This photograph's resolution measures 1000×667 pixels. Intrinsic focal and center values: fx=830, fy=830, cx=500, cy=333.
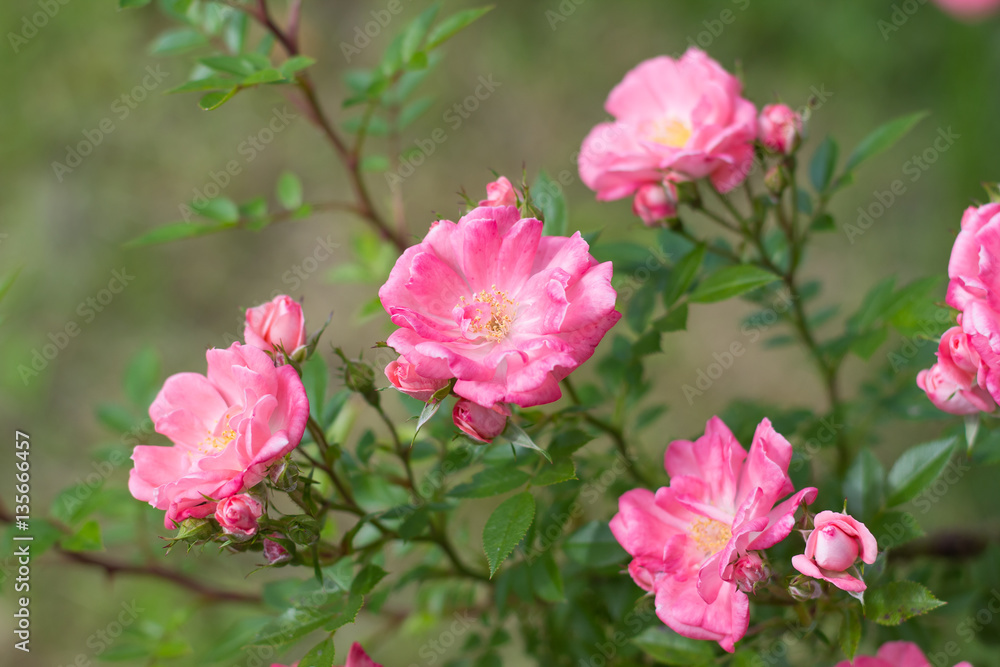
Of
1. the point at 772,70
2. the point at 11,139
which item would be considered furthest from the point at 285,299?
the point at 11,139

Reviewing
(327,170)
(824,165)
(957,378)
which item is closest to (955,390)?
(957,378)

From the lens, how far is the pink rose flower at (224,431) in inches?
37.4

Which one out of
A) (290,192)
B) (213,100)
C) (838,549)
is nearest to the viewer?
(838,549)

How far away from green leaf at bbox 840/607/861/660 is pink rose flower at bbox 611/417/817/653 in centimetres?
15

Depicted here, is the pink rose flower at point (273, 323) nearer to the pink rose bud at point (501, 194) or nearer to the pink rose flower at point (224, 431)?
the pink rose flower at point (224, 431)

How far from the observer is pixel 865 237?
3135 millimetres

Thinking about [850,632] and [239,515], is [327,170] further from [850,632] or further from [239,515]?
[850,632]

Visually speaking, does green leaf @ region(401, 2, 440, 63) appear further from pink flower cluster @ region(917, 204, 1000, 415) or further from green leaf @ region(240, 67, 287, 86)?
pink flower cluster @ region(917, 204, 1000, 415)

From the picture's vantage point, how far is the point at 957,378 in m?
0.94

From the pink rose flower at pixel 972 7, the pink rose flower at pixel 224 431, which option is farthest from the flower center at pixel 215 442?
the pink rose flower at pixel 972 7

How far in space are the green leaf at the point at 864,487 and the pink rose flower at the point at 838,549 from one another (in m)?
0.30

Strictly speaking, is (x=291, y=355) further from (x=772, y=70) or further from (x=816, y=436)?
(x=772, y=70)

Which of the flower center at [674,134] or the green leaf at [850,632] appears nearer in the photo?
the green leaf at [850,632]

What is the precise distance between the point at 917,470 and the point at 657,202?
0.52m
